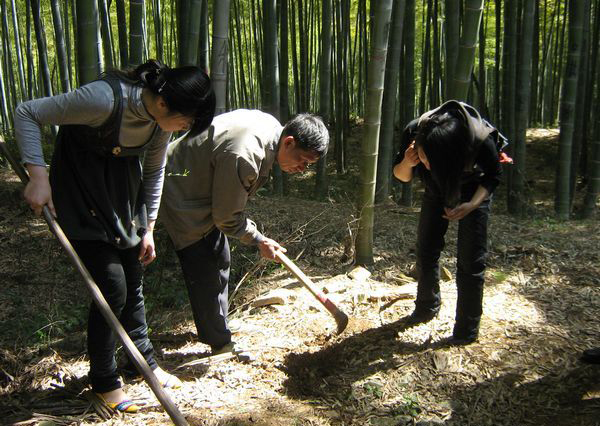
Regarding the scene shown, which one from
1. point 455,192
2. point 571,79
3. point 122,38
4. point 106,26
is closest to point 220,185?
point 455,192

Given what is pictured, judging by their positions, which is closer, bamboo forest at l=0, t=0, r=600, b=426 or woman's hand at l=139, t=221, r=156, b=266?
bamboo forest at l=0, t=0, r=600, b=426

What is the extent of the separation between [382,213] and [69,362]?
3806 millimetres

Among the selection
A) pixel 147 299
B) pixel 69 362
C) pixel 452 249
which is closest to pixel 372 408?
pixel 69 362

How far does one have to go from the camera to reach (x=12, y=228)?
5.27m

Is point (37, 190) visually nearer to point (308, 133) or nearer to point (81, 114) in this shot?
point (81, 114)

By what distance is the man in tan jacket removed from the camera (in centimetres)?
237

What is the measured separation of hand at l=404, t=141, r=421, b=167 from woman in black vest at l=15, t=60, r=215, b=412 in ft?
3.61

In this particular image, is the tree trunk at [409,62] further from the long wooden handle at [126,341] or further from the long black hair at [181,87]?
the long wooden handle at [126,341]

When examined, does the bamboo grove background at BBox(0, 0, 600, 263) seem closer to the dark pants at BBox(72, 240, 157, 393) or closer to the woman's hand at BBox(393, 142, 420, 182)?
the woman's hand at BBox(393, 142, 420, 182)

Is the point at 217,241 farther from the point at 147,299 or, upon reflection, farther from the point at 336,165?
the point at 336,165

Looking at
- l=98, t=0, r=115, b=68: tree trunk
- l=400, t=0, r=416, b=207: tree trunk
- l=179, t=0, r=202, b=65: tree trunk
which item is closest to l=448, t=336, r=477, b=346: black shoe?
l=179, t=0, r=202, b=65: tree trunk

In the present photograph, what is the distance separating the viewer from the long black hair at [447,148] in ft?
7.52

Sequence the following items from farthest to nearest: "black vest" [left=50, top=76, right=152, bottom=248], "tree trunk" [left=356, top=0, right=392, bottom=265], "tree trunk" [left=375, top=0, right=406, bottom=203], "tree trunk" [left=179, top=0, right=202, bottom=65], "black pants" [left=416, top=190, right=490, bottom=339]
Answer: "tree trunk" [left=375, top=0, right=406, bottom=203] < "tree trunk" [left=179, top=0, right=202, bottom=65] < "tree trunk" [left=356, top=0, right=392, bottom=265] < "black pants" [left=416, top=190, right=490, bottom=339] < "black vest" [left=50, top=76, right=152, bottom=248]

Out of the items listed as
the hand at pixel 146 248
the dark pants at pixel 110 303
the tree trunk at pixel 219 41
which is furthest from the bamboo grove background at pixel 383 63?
the dark pants at pixel 110 303
